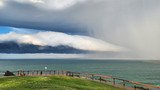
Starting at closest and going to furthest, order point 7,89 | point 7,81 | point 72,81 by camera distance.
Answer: point 7,89 → point 7,81 → point 72,81

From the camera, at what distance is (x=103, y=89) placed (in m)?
50.0

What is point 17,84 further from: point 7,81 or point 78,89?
point 78,89

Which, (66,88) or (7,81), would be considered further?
(7,81)

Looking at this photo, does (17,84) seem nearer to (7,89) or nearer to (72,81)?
(7,89)

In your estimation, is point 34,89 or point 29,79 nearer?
point 34,89

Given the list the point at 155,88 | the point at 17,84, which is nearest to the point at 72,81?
the point at 17,84

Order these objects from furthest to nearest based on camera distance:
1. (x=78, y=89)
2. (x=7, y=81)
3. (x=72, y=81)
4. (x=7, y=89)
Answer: (x=72, y=81), (x=7, y=81), (x=78, y=89), (x=7, y=89)

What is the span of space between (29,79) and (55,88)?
911cm

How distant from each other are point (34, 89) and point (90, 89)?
10.1m

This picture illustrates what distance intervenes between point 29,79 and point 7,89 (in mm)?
8792

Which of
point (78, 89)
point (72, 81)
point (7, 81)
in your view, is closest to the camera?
point (78, 89)

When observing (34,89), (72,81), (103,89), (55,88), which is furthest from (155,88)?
(34,89)

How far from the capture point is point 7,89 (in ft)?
145

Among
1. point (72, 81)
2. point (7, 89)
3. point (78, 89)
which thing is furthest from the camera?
point (72, 81)
